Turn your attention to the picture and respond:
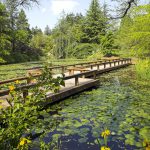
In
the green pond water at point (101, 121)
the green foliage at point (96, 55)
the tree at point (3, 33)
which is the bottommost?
the green pond water at point (101, 121)

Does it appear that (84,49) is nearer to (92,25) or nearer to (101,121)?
(92,25)

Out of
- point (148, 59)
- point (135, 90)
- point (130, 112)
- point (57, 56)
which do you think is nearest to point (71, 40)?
point (57, 56)

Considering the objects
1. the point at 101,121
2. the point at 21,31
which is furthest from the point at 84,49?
the point at 101,121

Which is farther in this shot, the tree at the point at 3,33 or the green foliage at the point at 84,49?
the green foliage at the point at 84,49

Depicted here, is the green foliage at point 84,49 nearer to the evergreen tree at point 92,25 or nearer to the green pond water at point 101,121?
the evergreen tree at point 92,25

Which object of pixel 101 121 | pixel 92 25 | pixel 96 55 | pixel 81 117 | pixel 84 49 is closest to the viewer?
pixel 101 121

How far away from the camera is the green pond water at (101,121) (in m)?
5.70

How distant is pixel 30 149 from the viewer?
5.20 meters

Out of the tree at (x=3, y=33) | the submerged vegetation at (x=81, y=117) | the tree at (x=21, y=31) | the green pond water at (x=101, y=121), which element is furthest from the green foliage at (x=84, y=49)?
the green pond water at (x=101, y=121)

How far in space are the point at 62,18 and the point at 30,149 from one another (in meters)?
57.4

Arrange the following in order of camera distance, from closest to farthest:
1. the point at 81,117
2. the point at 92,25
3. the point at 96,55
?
the point at 81,117 → the point at 96,55 → the point at 92,25

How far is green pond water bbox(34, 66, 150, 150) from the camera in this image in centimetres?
570

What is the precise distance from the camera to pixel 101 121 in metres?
7.18

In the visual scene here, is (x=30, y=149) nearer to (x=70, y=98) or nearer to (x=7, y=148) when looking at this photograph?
(x=7, y=148)
